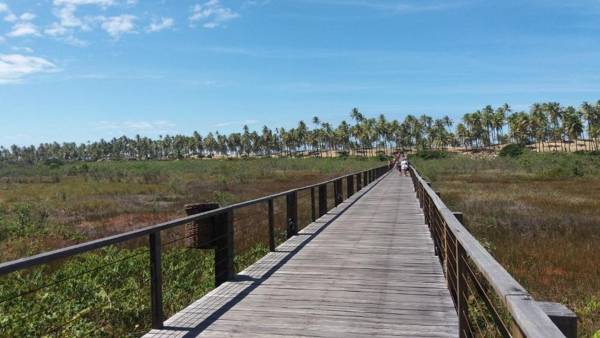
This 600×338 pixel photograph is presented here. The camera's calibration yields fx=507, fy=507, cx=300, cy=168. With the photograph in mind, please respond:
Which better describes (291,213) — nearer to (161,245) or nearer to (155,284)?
(161,245)

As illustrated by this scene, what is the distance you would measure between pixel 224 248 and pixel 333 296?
1.72 m

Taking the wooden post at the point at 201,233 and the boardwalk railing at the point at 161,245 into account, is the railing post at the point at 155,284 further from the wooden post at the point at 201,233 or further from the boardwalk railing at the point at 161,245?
the wooden post at the point at 201,233

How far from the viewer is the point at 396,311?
502 cm

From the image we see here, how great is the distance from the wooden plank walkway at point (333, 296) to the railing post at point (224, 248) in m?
0.22

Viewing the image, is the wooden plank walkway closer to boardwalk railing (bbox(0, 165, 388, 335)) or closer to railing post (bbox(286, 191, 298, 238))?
boardwalk railing (bbox(0, 165, 388, 335))

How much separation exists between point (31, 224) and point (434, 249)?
15160mm

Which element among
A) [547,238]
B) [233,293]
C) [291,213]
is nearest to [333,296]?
[233,293]

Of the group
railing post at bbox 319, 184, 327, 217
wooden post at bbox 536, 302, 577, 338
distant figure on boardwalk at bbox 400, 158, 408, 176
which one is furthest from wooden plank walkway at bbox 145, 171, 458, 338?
distant figure on boardwalk at bbox 400, 158, 408, 176

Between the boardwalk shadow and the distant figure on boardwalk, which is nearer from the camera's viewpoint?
the boardwalk shadow

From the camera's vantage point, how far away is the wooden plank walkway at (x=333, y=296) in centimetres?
453

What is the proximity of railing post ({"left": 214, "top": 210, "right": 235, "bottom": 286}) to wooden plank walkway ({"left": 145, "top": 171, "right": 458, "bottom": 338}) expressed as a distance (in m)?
0.22

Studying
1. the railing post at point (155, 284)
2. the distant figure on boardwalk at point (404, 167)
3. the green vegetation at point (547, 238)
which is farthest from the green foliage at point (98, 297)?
the distant figure on boardwalk at point (404, 167)

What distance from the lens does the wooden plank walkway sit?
453 cm

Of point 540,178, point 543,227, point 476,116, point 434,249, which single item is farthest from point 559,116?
point 434,249
